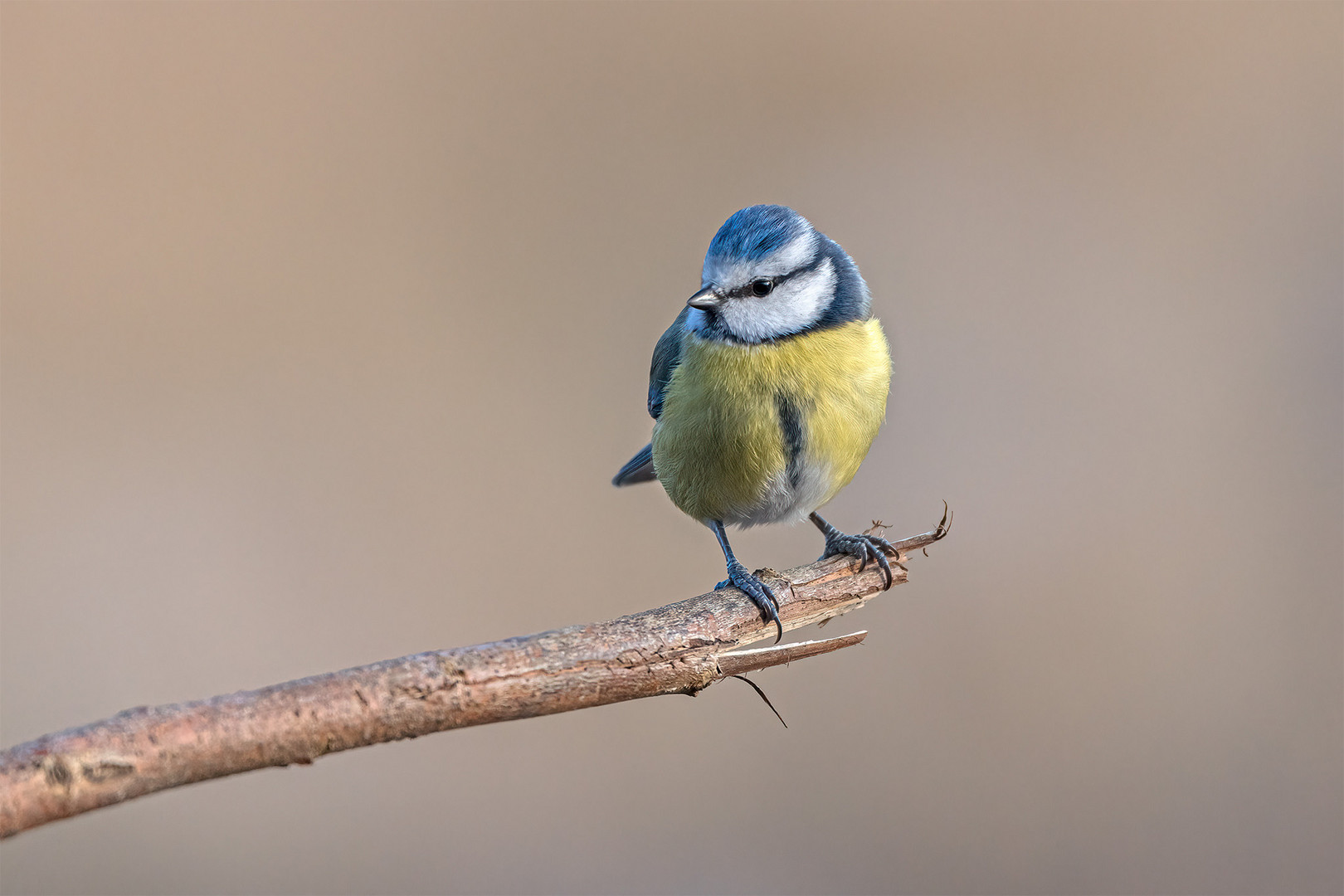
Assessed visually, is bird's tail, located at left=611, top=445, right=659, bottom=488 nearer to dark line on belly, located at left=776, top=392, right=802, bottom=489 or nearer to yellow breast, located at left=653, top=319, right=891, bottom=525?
yellow breast, located at left=653, top=319, right=891, bottom=525

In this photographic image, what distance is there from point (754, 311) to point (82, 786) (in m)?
1.02

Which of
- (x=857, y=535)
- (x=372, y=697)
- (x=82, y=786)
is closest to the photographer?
(x=82, y=786)

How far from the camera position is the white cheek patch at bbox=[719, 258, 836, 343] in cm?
142

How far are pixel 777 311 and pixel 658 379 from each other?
322 mm

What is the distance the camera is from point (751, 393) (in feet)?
4.66

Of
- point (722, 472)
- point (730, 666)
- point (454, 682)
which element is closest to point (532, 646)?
point (454, 682)

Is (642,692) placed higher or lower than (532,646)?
lower

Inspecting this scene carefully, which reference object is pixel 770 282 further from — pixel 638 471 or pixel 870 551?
pixel 638 471

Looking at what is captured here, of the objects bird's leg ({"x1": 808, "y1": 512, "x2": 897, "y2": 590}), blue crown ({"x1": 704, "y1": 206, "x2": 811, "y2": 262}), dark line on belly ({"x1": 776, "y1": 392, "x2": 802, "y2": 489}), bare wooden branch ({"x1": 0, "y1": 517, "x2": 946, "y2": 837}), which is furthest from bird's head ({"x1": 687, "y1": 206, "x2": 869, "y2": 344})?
bare wooden branch ({"x1": 0, "y1": 517, "x2": 946, "y2": 837})

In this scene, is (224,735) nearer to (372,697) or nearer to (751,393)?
(372,697)

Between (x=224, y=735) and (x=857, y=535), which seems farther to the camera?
(x=857, y=535)

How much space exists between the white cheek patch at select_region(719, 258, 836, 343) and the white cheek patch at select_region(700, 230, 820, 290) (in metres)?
0.03

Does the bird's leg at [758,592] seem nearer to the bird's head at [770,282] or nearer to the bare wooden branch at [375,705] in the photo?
the bare wooden branch at [375,705]

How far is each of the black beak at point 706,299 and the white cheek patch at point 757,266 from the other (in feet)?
0.05
